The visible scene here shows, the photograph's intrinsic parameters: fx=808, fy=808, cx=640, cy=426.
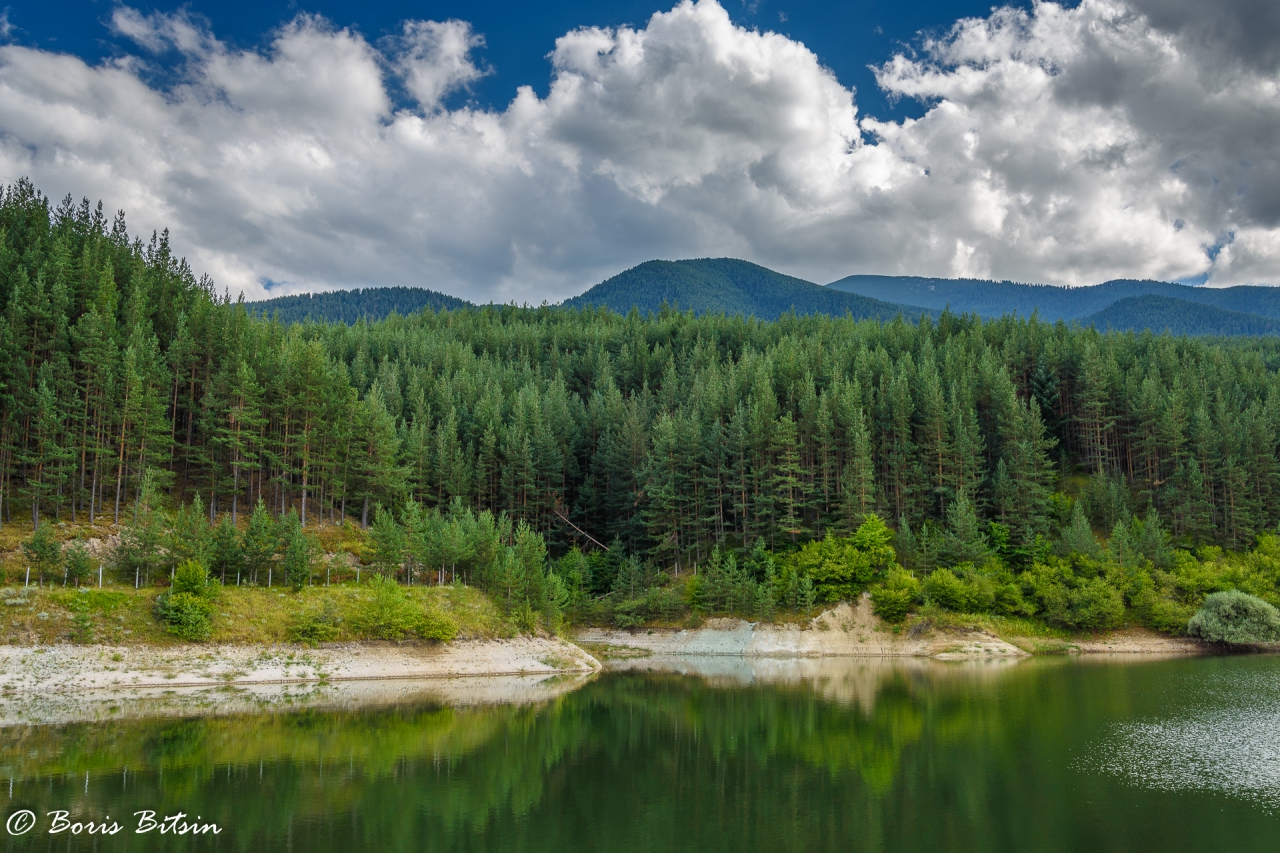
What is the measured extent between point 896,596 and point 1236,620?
30219mm

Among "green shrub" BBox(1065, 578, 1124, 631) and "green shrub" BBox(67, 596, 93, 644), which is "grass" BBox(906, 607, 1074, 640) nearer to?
"green shrub" BBox(1065, 578, 1124, 631)

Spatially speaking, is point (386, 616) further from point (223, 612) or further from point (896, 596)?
point (896, 596)

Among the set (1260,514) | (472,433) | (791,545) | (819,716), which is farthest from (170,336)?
(1260,514)

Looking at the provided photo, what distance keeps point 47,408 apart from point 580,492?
57.5m

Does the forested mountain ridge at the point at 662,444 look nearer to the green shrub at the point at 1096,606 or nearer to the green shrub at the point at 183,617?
the green shrub at the point at 1096,606

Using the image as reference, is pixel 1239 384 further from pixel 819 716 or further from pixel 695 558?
pixel 819 716

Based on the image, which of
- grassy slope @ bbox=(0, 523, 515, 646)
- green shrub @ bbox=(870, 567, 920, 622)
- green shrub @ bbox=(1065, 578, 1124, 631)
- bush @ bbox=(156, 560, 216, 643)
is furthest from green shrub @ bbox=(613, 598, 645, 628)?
green shrub @ bbox=(1065, 578, 1124, 631)

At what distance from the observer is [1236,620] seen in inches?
2916

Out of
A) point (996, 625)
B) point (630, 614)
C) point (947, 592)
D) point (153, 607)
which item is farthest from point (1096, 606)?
point (153, 607)

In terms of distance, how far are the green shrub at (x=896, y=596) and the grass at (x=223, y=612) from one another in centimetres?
3633

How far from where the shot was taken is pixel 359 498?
8444 centimetres

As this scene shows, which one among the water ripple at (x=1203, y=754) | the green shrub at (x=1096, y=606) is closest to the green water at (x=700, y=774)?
the water ripple at (x=1203, y=754)

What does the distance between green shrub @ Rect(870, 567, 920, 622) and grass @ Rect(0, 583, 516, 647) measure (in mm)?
36328

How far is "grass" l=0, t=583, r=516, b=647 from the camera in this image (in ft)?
166
